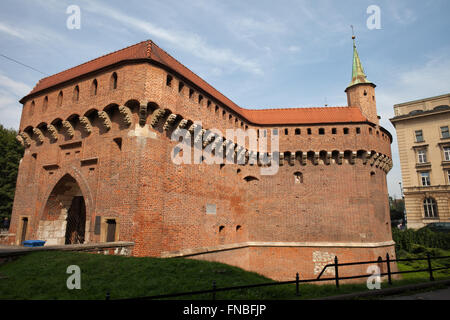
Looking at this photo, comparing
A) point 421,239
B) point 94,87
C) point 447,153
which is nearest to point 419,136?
point 447,153

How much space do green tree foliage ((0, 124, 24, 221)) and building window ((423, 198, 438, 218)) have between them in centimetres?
4300

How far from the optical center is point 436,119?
112ft

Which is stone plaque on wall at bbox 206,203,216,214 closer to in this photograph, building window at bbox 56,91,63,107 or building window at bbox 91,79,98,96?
building window at bbox 91,79,98,96

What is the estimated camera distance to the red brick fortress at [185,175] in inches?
509

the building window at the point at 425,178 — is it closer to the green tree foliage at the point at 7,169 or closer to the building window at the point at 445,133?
the building window at the point at 445,133

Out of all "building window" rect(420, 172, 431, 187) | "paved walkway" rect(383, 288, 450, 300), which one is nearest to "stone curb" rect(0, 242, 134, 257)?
"paved walkway" rect(383, 288, 450, 300)

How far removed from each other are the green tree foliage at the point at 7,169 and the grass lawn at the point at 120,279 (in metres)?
21.5

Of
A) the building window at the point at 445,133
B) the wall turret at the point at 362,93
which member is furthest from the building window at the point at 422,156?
the wall turret at the point at 362,93

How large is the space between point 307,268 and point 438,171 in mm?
23349

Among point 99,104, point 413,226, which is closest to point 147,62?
point 99,104

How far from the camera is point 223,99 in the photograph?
66.9 ft

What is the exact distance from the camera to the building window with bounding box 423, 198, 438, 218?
3219 centimetres

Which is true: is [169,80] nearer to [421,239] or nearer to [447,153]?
[421,239]

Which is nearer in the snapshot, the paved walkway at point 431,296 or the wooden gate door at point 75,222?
the paved walkway at point 431,296
